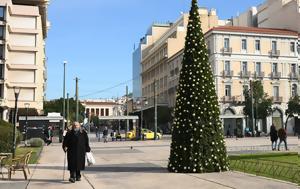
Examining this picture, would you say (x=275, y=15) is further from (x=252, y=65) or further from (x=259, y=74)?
(x=259, y=74)

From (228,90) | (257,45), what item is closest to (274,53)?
(257,45)

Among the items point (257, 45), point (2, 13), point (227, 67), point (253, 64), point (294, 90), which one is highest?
point (2, 13)

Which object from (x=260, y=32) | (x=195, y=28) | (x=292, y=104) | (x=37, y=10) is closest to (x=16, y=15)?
(x=37, y=10)

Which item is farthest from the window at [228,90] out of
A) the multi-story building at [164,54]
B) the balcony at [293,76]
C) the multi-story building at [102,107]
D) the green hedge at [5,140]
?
the multi-story building at [102,107]

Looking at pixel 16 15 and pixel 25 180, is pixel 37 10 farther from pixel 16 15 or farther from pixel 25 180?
pixel 25 180

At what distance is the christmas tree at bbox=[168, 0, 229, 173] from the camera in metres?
14.2

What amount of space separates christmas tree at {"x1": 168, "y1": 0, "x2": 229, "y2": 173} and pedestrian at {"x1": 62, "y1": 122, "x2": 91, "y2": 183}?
10.3 feet

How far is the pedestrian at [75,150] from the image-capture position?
1277 cm

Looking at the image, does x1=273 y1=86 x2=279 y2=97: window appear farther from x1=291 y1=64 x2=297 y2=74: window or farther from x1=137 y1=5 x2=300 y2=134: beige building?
x1=291 y1=64 x2=297 y2=74: window

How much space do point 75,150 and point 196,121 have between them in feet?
13.2

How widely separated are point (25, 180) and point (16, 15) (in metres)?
62.4

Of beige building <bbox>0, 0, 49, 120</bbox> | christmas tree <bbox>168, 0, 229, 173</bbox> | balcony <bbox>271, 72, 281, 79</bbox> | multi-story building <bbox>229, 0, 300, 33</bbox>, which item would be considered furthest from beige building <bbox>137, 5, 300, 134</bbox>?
christmas tree <bbox>168, 0, 229, 173</bbox>

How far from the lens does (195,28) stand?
15.5m

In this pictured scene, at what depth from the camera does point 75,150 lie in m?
12.8
